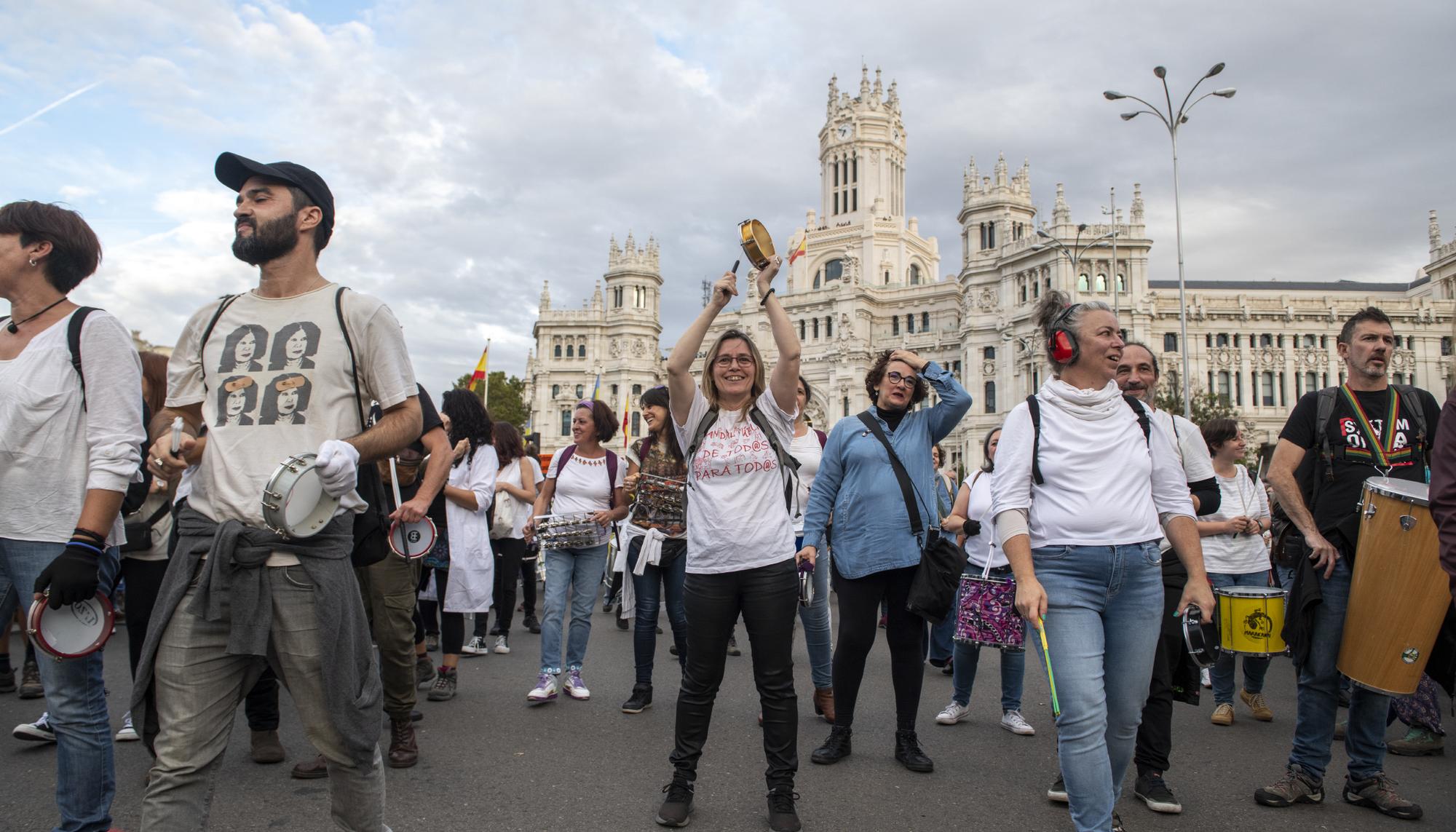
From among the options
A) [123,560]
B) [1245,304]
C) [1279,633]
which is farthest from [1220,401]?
[123,560]

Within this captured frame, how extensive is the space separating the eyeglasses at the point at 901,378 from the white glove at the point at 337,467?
3.34 meters

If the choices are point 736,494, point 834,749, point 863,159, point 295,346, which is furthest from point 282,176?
point 863,159

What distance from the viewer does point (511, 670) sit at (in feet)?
26.5

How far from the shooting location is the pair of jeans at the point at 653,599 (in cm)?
675

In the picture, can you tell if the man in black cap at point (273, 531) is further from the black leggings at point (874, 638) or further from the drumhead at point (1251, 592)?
the drumhead at point (1251, 592)

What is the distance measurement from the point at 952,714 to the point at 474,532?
4010mm

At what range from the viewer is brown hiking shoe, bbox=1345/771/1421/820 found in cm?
451

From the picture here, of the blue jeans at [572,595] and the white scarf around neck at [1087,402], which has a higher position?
the white scarf around neck at [1087,402]

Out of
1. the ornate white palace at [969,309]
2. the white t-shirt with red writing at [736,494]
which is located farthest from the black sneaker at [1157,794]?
the ornate white palace at [969,309]

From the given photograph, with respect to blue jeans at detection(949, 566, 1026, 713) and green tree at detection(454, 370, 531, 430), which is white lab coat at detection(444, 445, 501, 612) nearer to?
blue jeans at detection(949, 566, 1026, 713)

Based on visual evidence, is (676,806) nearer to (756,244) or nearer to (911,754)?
(911,754)

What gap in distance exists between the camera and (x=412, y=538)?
554 centimetres

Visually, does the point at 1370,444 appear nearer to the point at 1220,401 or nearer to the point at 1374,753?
the point at 1374,753

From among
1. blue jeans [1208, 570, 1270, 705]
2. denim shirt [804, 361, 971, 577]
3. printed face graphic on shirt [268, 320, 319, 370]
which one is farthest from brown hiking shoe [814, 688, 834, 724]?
printed face graphic on shirt [268, 320, 319, 370]
